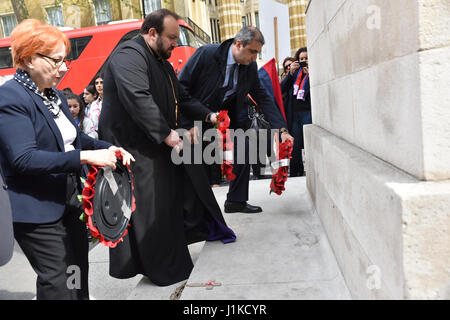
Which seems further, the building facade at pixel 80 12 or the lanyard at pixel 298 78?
the building facade at pixel 80 12

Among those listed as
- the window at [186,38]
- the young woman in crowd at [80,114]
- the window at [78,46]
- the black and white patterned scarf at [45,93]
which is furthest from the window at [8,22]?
the black and white patterned scarf at [45,93]

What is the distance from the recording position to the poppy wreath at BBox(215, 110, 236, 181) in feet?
11.9

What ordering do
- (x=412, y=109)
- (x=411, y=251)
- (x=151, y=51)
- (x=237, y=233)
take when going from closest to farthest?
(x=411, y=251) < (x=412, y=109) < (x=151, y=51) < (x=237, y=233)

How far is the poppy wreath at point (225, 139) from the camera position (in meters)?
3.64

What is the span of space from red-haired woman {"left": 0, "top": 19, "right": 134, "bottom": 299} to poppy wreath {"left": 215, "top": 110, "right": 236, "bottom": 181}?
4.86ft

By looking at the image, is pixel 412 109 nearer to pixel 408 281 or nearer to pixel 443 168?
pixel 443 168

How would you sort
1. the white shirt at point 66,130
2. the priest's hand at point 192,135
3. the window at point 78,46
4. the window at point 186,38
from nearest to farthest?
1. the white shirt at point 66,130
2. the priest's hand at point 192,135
3. the window at point 186,38
4. the window at point 78,46

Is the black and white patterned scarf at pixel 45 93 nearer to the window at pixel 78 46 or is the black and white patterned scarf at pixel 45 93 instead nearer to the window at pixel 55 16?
the window at pixel 78 46

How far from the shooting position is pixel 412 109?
4.98 ft

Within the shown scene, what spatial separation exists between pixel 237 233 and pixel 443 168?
246 centimetres

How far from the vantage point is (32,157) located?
6.72ft

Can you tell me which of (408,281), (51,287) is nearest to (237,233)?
(51,287)

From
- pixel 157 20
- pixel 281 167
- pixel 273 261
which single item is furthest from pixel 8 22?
pixel 273 261

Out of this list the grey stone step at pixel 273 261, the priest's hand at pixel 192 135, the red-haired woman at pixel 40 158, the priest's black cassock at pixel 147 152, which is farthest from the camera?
the priest's hand at pixel 192 135
